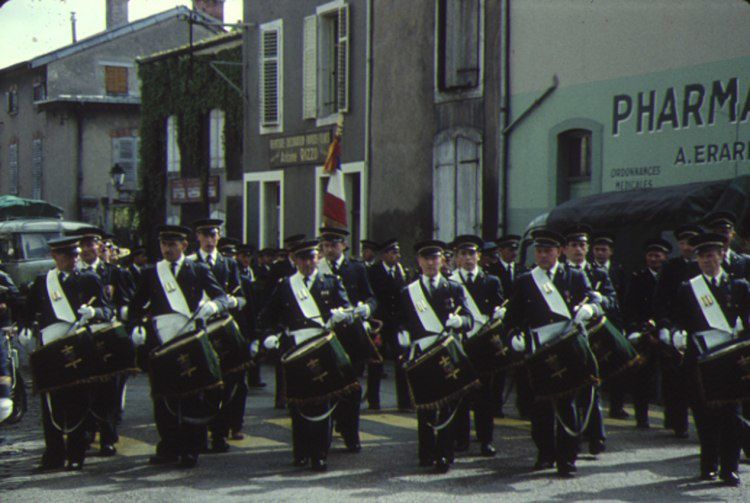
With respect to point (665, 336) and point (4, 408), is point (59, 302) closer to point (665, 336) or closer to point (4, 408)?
point (4, 408)

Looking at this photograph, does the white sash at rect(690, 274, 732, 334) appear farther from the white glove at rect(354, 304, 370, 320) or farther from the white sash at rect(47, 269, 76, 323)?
the white sash at rect(47, 269, 76, 323)

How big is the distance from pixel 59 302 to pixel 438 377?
123 inches

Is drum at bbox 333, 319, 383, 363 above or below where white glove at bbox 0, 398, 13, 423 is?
above

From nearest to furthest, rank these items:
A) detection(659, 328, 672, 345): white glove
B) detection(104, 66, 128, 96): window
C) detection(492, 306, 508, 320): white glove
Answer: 1. detection(659, 328, 672, 345): white glove
2. detection(492, 306, 508, 320): white glove
3. detection(104, 66, 128, 96): window

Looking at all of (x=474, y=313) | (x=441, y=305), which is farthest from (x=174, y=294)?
(x=474, y=313)

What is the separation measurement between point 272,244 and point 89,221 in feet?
58.3

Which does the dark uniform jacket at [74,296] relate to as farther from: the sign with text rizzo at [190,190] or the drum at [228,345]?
the sign with text rizzo at [190,190]

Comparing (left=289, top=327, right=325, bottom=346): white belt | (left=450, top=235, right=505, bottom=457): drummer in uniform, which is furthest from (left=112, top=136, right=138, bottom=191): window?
(left=289, top=327, right=325, bottom=346): white belt

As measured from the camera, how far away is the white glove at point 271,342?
35.7ft

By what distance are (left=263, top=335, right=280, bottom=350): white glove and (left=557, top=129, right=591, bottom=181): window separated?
9890 millimetres

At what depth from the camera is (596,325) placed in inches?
428

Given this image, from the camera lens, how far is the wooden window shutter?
27.8m

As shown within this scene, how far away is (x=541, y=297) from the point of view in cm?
1033

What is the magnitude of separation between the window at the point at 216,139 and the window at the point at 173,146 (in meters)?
2.17
